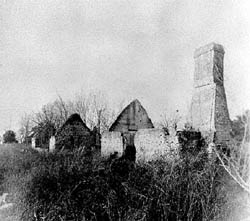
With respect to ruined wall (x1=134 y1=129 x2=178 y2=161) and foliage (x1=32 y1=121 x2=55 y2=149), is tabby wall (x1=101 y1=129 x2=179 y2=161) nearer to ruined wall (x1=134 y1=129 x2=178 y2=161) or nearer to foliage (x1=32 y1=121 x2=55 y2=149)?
ruined wall (x1=134 y1=129 x2=178 y2=161)

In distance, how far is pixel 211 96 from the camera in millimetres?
12711

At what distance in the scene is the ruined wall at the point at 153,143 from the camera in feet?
37.2

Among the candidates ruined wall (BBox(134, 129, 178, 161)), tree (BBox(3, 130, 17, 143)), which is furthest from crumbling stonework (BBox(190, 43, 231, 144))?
tree (BBox(3, 130, 17, 143))

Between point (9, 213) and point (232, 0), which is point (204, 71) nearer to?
point (232, 0)

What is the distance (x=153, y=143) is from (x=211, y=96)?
3.34 metres

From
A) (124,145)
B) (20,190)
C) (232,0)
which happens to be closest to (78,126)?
(124,145)

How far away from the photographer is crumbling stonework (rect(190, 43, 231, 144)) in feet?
40.5

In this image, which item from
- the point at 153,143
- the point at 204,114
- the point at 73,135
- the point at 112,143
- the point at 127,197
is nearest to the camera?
the point at 127,197

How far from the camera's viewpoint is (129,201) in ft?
19.2

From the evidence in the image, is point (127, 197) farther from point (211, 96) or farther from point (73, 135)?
point (73, 135)

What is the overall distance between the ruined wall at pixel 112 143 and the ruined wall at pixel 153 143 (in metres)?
1.68

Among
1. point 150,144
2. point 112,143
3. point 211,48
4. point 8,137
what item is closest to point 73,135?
point 112,143

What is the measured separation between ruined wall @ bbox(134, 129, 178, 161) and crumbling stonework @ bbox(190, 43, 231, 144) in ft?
5.45

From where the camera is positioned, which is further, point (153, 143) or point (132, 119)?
point (132, 119)
